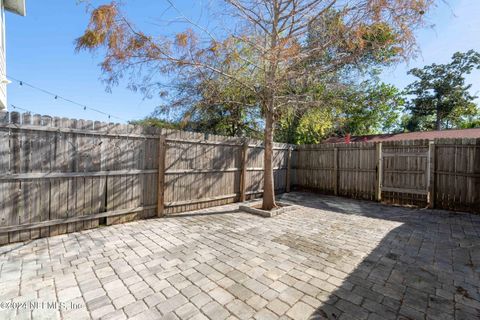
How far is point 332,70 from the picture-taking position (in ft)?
16.6

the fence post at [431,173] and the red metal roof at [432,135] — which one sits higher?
the red metal roof at [432,135]

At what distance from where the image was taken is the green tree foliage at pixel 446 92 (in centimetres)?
2014

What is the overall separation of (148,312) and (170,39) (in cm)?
438

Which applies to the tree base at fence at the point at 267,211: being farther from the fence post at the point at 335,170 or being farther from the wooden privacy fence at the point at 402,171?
the wooden privacy fence at the point at 402,171

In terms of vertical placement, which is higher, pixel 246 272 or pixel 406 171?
pixel 406 171

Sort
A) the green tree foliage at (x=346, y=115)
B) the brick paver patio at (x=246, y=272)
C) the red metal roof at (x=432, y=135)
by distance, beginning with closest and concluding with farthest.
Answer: the brick paver patio at (x=246, y=272), the green tree foliage at (x=346, y=115), the red metal roof at (x=432, y=135)

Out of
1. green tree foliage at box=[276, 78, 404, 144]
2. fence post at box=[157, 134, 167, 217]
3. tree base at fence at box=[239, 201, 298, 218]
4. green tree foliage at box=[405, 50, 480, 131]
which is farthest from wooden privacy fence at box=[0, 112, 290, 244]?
green tree foliage at box=[405, 50, 480, 131]

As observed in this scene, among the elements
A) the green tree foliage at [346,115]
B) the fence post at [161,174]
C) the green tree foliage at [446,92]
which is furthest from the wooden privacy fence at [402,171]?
the green tree foliage at [446,92]

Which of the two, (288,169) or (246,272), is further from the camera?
(288,169)

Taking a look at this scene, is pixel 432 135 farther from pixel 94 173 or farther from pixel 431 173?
pixel 94 173

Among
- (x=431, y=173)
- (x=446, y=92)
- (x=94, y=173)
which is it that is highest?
(x=446, y=92)

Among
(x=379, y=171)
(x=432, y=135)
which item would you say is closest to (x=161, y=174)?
(x=379, y=171)

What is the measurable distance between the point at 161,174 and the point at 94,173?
125 cm

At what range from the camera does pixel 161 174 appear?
4.91 m
